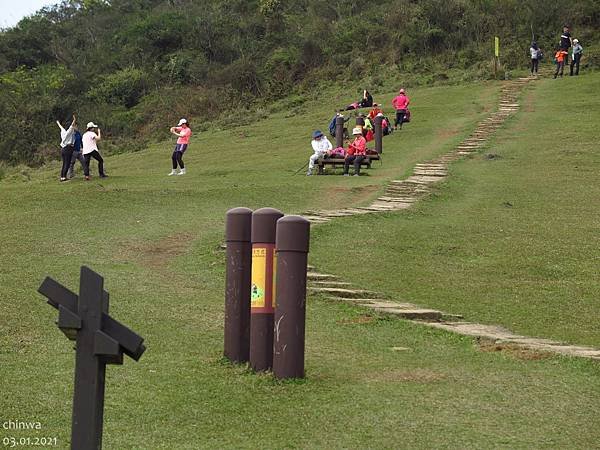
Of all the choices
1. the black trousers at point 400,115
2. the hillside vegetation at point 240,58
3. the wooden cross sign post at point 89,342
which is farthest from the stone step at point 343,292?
the hillside vegetation at point 240,58

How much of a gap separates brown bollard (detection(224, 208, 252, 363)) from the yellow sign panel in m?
0.34

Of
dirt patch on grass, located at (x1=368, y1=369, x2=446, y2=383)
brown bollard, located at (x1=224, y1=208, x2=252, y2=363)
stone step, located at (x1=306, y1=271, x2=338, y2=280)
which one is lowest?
dirt patch on grass, located at (x1=368, y1=369, x2=446, y2=383)

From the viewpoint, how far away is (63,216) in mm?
18109

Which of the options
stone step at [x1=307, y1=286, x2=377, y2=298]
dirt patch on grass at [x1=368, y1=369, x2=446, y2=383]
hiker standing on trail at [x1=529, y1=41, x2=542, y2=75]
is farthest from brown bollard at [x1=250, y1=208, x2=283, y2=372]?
hiker standing on trail at [x1=529, y1=41, x2=542, y2=75]

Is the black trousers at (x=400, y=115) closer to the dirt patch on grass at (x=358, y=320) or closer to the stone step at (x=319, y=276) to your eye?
the stone step at (x=319, y=276)

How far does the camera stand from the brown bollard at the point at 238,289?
8625mm

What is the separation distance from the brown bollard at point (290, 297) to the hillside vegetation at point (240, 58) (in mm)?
30619

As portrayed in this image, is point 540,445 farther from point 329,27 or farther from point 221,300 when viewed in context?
point 329,27

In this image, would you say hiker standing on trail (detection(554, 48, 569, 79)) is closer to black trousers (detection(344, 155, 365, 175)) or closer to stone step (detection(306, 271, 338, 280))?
black trousers (detection(344, 155, 365, 175))

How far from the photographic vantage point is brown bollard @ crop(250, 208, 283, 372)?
27.0 ft

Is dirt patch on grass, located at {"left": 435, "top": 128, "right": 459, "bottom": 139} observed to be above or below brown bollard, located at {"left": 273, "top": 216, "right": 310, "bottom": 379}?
above

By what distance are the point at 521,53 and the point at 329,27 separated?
12503 millimetres

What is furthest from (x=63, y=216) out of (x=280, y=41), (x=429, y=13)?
(x=280, y=41)

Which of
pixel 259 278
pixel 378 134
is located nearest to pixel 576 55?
pixel 378 134
